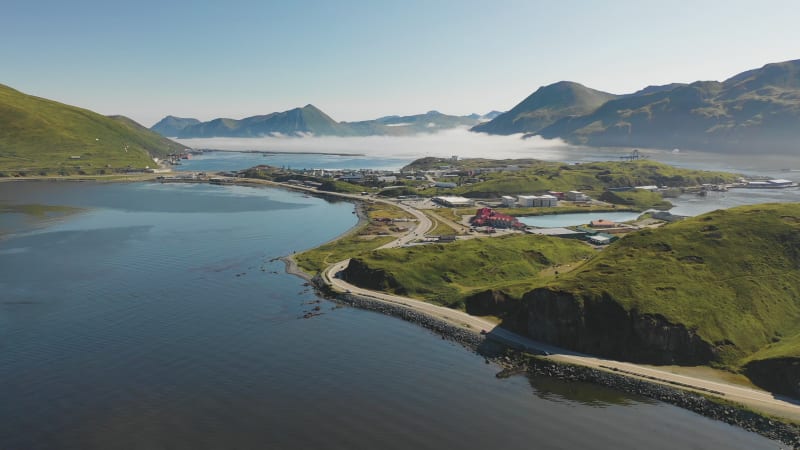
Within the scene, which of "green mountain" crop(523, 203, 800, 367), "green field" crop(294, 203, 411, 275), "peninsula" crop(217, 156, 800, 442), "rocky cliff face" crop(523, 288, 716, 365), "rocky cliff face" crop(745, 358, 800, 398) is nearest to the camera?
"rocky cliff face" crop(745, 358, 800, 398)

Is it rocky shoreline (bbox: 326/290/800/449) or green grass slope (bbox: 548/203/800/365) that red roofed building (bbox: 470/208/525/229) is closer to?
green grass slope (bbox: 548/203/800/365)

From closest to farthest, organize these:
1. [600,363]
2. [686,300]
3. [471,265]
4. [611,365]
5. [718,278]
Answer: [611,365], [600,363], [686,300], [718,278], [471,265]

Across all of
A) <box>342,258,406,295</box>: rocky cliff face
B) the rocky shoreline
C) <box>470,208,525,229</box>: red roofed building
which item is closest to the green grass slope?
the rocky shoreline

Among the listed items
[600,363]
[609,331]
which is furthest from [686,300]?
[600,363]

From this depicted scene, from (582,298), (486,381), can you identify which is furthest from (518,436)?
(582,298)

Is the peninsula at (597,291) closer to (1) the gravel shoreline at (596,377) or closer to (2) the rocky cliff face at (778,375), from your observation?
(2) the rocky cliff face at (778,375)

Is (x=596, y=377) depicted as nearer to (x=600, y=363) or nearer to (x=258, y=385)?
(x=600, y=363)
